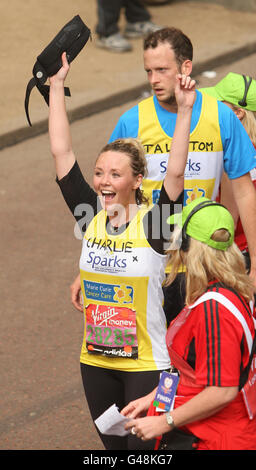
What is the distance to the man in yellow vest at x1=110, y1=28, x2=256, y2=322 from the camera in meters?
4.61

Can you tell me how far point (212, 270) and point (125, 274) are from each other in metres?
0.65

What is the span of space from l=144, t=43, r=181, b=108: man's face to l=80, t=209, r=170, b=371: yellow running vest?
0.78m

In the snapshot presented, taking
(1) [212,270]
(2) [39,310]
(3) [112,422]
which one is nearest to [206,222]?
(1) [212,270]

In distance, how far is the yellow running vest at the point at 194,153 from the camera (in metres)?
4.63

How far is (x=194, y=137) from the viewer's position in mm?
4625

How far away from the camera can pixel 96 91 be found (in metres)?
11.2

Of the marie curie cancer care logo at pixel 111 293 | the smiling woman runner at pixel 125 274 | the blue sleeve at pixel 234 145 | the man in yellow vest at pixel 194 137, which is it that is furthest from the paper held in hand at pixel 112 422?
the blue sleeve at pixel 234 145

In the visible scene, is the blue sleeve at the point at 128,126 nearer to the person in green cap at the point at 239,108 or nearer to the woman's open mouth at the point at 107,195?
the person in green cap at the point at 239,108

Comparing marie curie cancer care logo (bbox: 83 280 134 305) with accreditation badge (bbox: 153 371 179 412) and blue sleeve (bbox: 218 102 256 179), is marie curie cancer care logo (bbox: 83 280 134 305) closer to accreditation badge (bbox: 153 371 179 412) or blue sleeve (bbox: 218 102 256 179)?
accreditation badge (bbox: 153 371 179 412)

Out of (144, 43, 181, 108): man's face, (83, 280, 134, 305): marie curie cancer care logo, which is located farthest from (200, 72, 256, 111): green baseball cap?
(83, 280, 134, 305): marie curie cancer care logo

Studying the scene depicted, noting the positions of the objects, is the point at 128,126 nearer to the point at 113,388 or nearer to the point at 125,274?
the point at 125,274

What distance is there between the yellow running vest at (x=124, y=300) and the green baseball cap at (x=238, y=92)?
1.23 m
